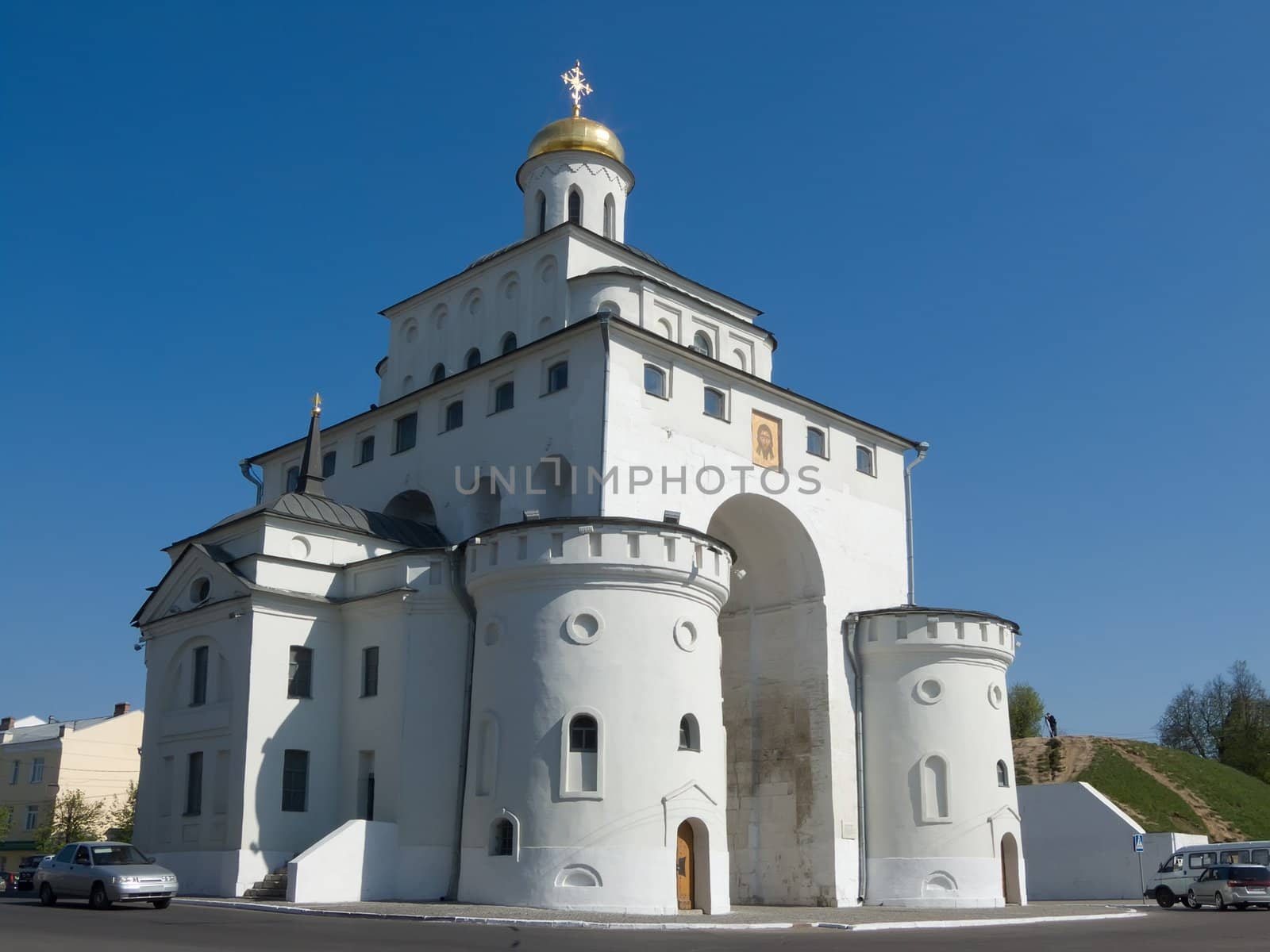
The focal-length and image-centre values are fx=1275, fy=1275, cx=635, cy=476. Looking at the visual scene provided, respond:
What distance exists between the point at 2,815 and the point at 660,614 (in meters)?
40.9

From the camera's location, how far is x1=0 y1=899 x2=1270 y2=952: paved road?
569 inches

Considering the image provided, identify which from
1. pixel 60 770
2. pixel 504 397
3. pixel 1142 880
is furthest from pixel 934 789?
pixel 60 770

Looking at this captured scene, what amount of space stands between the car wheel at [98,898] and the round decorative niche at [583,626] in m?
8.86

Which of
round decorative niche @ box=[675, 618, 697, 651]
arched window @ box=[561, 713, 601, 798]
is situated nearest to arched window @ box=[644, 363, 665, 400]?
round decorative niche @ box=[675, 618, 697, 651]

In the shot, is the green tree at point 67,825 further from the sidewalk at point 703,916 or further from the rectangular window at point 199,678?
the sidewalk at point 703,916

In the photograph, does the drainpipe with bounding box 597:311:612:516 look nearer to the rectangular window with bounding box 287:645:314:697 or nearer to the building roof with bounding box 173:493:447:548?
the building roof with bounding box 173:493:447:548

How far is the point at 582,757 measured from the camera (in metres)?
23.3

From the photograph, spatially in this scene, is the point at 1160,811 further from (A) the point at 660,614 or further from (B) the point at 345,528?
(B) the point at 345,528

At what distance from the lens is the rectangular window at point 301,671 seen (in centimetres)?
2723

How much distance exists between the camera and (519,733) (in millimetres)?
23703

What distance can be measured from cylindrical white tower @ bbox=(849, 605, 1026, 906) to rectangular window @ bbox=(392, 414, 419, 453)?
1183 centimetres

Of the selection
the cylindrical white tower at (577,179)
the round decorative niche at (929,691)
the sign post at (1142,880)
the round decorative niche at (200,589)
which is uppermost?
the cylindrical white tower at (577,179)

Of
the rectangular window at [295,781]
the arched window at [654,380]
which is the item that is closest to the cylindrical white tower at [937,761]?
the arched window at [654,380]

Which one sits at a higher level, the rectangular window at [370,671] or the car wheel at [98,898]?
the rectangular window at [370,671]
